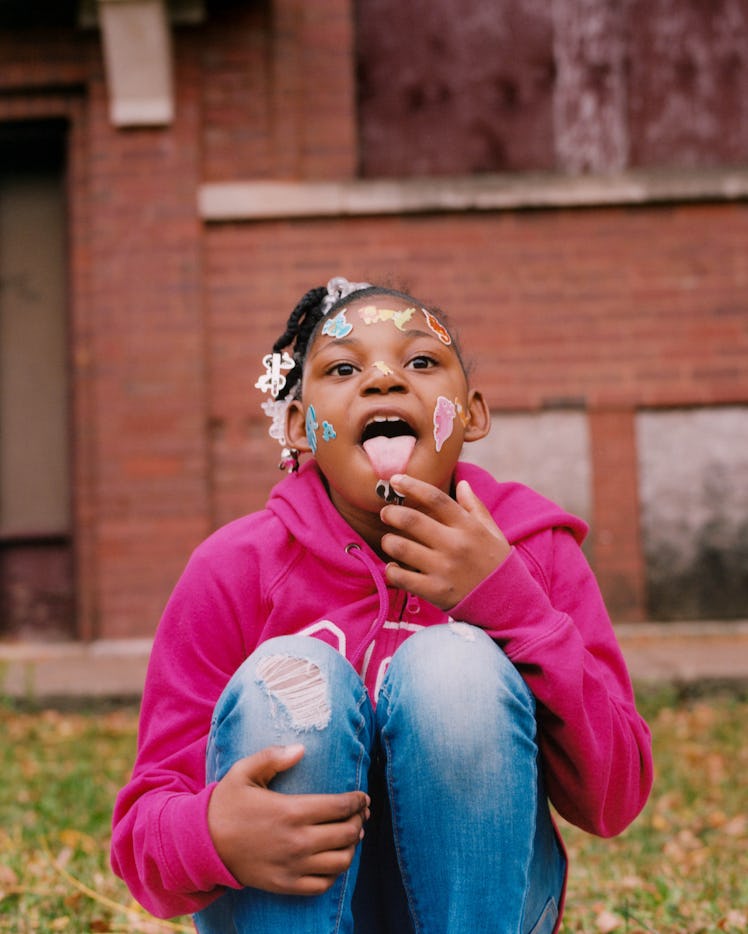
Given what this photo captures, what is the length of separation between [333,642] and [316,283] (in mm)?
4371

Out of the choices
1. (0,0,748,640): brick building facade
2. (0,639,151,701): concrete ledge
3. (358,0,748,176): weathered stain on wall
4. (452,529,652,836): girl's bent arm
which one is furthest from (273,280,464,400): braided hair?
(358,0,748,176): weathered stain on wall

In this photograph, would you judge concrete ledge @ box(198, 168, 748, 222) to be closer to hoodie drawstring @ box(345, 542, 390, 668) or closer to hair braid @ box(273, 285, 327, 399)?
hair braid @ box(273, 285, 327, 399)

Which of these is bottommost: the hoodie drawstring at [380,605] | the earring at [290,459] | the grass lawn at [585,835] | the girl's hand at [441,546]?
the grass lawn at [585,835]

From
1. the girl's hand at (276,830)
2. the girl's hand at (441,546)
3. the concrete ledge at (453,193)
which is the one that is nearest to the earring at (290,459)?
the girl's hand at (441,546)

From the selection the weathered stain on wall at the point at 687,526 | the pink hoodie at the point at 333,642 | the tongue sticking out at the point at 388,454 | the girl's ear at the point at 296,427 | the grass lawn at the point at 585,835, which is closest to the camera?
the pink hoodie at the point at 333,642

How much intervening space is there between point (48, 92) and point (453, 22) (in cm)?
221

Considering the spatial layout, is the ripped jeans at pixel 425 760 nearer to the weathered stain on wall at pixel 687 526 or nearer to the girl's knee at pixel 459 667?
the girl's knee at pixel 459 667

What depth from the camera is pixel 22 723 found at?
484 cm

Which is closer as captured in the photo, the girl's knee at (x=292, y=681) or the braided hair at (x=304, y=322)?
the girl's knee at (x=292, y=681)

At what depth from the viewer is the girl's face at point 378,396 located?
5.61 ft

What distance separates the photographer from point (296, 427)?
1.92 m

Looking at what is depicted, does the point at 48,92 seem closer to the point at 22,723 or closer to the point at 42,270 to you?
the point at 42,270

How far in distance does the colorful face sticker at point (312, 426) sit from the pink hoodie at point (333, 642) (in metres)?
0.07

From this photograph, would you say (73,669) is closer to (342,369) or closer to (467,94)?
(467,94)
